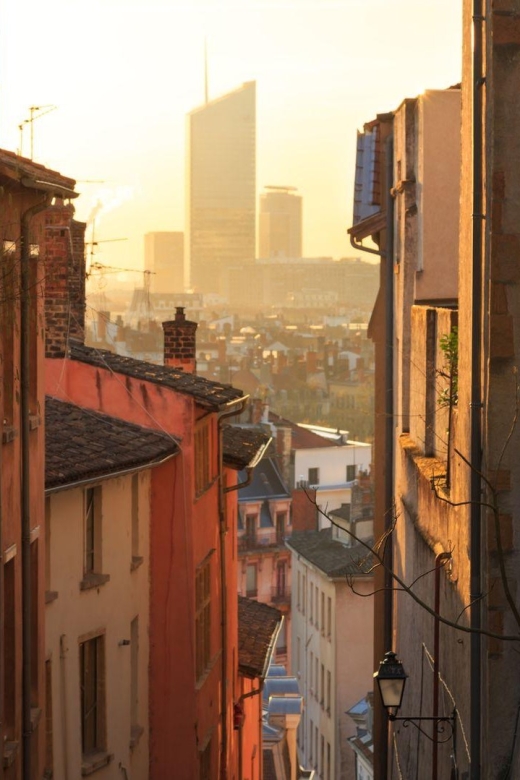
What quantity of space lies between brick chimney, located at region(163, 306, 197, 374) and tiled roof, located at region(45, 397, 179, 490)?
632 centimetres

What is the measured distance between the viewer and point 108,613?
18156 millimetres

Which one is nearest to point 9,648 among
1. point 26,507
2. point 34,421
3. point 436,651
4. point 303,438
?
point 26,507

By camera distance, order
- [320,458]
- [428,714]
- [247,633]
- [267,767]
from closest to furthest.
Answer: [428,714] < [247,633] < [267,767] < [320,458]

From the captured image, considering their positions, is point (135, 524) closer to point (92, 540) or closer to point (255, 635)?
point (92, 540)

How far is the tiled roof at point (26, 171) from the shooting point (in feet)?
38.7

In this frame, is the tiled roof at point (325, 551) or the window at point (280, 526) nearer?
the tiled roof at point (325, 551)

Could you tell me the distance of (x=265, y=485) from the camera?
251ft

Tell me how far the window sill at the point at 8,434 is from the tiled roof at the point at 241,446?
12.2 m

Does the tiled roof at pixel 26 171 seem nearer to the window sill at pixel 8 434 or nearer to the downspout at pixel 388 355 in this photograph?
the window sill at pixel 8 434

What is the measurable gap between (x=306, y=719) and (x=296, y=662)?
584 cm

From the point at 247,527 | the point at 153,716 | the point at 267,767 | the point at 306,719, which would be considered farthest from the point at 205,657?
the point at 247,527

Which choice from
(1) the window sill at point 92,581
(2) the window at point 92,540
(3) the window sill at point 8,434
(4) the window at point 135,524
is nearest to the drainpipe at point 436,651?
(3) the window sill at point 8,434

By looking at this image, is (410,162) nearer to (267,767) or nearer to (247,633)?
(247,633)

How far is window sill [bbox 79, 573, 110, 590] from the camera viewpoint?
56.6 ft
